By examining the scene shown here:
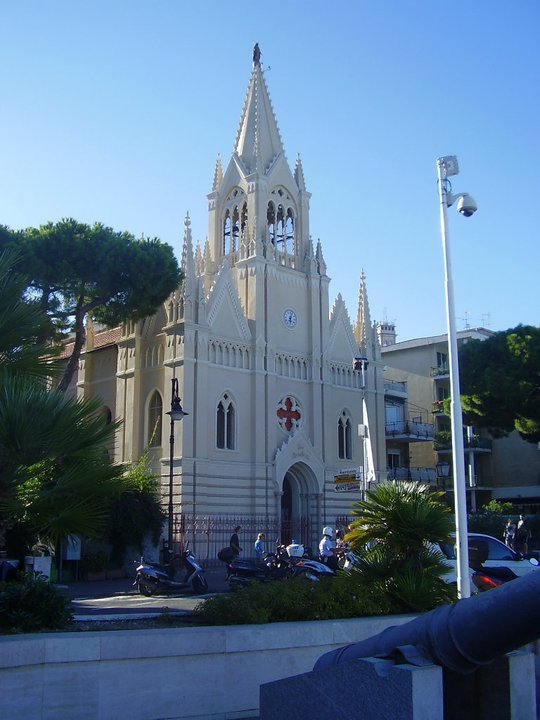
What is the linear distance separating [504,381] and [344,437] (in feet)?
27.4

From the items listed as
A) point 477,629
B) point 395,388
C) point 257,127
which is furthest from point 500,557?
point 395,388

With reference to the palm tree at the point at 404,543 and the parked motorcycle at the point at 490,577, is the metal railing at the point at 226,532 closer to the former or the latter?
the parked motorcycle at the point at 490,577

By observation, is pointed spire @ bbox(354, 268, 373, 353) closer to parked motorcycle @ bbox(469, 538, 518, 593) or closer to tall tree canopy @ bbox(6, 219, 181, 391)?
tall tree canopy @ bbox(6, 219, 181, 391)

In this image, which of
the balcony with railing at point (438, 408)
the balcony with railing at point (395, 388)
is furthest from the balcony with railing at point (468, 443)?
the balcony with railing at point (395, 388)

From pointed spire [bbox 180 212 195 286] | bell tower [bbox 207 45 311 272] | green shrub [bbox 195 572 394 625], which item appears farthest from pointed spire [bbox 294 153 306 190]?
green shrub [bbox 195 572 394 625]

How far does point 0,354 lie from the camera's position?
946 cm

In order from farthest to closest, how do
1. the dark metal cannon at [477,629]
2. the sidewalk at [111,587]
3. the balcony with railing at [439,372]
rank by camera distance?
1. the balcony with railing at [439,372]
2. the sidewalk at [111,587]
3. the dark metal cannon at [477,629]

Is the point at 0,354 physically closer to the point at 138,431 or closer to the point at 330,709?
the point at 330,709

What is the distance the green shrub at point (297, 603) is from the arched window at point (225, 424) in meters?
26.1

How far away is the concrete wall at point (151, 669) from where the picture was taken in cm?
714

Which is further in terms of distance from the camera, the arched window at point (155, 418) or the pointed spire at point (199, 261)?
the pointed spire at point (199, 261)

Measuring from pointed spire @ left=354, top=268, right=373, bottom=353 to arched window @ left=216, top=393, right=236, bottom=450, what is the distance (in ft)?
32.2

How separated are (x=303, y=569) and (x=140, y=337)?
69.9 feet

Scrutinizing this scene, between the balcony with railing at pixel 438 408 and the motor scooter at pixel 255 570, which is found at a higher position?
the balcony with railing at pixel 438 408
